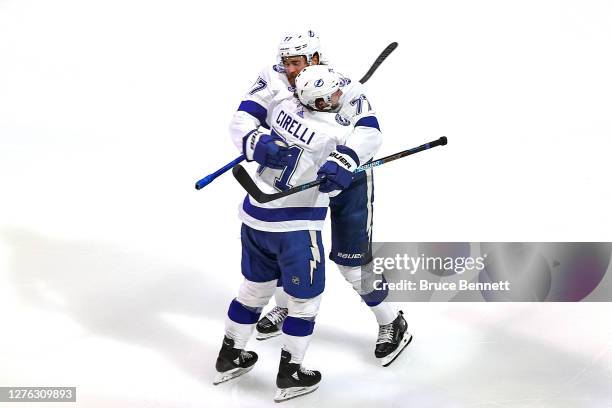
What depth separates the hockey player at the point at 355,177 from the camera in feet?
17.7

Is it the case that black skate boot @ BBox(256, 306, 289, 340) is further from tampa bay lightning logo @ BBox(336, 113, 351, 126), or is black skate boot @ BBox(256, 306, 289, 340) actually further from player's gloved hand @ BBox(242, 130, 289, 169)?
tampa bay lightning logo @ BBox(336, 113, 351, 126)

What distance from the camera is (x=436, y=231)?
7.37 m

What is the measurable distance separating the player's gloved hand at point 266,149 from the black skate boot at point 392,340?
1340 millimetres

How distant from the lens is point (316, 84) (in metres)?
5.14

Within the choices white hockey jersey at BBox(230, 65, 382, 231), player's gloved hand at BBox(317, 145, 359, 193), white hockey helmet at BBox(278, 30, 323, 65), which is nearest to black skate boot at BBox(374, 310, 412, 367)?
white hockey jersey at BBox(230, 65, 382, 231)

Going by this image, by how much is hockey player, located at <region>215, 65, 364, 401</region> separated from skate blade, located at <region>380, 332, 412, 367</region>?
520 mm

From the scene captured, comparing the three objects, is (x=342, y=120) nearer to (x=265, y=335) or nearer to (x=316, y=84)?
(x=316, y=84)

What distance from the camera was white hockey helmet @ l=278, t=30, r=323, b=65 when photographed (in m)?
5.40

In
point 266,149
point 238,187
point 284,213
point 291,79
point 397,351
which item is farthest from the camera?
point 238,187

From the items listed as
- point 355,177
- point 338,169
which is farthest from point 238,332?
point 338,169

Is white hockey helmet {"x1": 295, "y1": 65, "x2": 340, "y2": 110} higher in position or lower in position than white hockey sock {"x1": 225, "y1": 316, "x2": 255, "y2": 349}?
higher

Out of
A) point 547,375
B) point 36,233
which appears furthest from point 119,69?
point 547,375

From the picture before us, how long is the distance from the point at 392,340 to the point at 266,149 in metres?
1.49

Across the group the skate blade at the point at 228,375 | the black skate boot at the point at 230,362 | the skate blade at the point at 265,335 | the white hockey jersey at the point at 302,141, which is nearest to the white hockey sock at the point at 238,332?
the black skate boot at the point at 230,362
